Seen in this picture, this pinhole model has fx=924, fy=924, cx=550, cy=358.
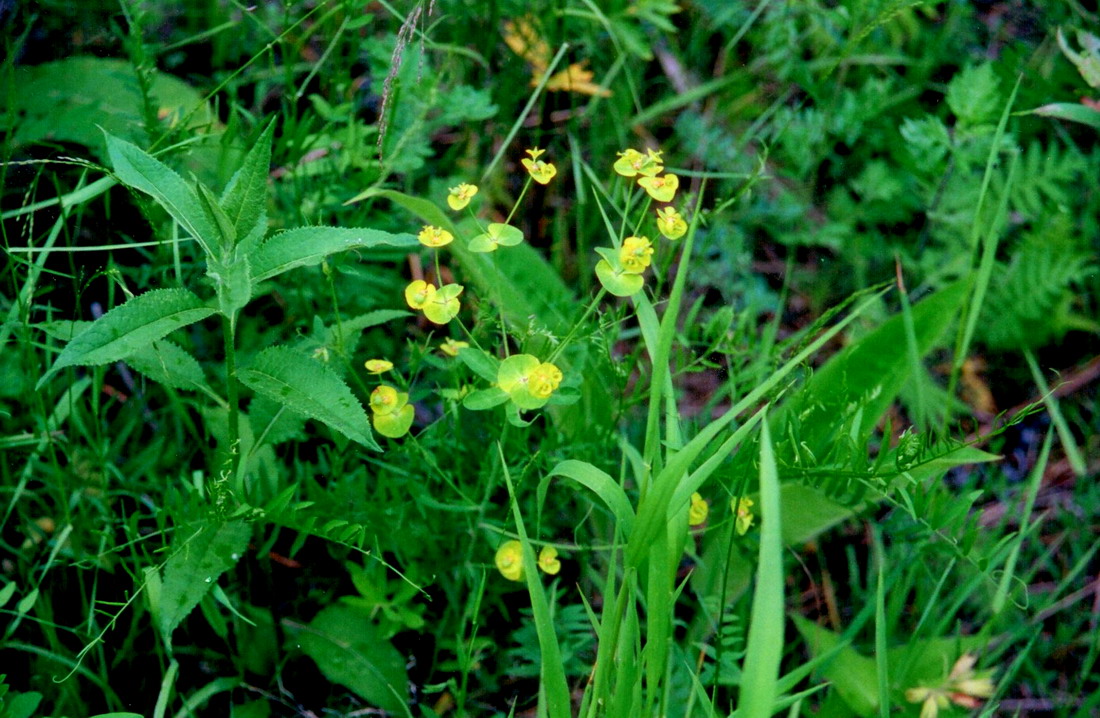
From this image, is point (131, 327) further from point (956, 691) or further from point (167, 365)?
point (956, 691)

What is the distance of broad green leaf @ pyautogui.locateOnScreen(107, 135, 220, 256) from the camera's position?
3.64 ft

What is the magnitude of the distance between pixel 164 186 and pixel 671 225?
0.68 metres

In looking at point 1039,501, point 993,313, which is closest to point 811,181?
point 993,313

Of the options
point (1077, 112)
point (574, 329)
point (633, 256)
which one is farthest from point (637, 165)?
point (1077, 112)

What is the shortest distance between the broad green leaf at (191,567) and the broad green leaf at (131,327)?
0.89 ft

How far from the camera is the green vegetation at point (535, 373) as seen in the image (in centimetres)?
121

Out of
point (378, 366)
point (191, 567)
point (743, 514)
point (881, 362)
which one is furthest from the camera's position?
point (881, 362)

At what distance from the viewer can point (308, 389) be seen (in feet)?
3.83

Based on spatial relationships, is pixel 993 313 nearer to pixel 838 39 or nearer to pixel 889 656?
pixel 838 39

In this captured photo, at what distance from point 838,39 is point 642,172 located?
4.12 ft

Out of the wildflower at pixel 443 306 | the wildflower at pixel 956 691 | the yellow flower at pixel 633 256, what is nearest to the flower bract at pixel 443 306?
the wildflower at pixel 443 306

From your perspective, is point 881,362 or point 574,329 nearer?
point 574,329

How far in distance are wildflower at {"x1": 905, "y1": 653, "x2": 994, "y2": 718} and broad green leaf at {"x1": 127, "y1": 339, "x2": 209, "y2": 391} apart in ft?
4.11

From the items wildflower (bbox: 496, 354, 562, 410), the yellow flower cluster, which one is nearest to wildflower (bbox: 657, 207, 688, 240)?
wildflower (bbox: 496, 354, 562, 410)
